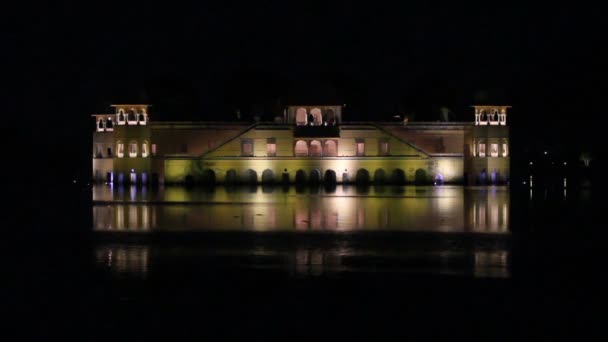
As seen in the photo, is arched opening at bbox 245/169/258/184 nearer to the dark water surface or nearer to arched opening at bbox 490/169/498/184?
arched opening at bbox 490/169/498/184

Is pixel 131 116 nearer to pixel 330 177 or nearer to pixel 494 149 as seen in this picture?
pixel 330 177

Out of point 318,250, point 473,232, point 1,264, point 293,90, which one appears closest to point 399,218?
point 473,232

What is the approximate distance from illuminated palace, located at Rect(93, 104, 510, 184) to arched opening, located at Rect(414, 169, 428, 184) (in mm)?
86

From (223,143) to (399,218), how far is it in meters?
44.5

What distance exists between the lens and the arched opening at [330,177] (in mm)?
74675

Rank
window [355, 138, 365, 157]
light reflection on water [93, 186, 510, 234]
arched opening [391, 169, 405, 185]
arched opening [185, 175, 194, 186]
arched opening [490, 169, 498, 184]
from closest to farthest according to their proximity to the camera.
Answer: light reflection on water [93, 186, 510, 234]
arched opening [391, 169, 405, 185]
arched opening [185, 175, 194, 186]
window [355, 138, 365, 157]
arched opening [490, 169, 498, 184]

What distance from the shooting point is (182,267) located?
1767cm

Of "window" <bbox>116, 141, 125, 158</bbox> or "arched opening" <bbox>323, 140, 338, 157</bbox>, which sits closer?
"arched opening" <bbox>323, 140, 338, 157</bbox>

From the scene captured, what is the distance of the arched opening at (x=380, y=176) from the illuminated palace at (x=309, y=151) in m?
0.09

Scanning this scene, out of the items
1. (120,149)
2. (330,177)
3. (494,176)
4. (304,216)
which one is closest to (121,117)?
(120,149)

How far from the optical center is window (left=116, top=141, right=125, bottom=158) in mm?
77625

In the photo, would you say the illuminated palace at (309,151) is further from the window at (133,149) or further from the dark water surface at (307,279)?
the dark water surface at (307,279)

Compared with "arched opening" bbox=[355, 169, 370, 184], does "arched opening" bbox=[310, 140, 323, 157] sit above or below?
above

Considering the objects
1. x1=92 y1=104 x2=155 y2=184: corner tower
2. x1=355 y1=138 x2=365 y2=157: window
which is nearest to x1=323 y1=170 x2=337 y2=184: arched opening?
x1=355 y1=138 x2=365 y2=157: window
